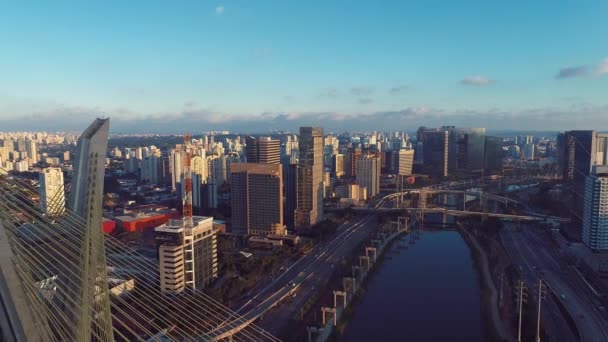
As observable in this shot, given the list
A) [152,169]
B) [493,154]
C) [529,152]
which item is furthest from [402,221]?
[529,152]

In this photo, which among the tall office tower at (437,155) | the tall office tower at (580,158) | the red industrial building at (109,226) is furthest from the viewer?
the tall office tower at (437,155)

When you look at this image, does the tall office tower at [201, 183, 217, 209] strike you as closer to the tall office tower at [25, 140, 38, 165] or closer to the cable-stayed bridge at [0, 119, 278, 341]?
the tall office tower at [25, 140, 38, 165]

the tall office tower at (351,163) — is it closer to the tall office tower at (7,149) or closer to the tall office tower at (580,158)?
the tall office tower at (580,158)

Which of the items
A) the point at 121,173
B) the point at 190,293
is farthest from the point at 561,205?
the point at 121,173

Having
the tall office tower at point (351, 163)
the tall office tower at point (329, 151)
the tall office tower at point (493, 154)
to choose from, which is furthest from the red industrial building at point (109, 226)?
the tall office tower at point (493, 154)

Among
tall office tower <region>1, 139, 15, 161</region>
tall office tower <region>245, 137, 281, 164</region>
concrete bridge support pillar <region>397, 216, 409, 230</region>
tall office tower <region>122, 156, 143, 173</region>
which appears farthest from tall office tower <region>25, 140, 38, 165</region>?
concrete bridge support pillar <region>397, 216, 409, 230</region>

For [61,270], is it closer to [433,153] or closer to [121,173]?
[121,173]
